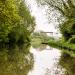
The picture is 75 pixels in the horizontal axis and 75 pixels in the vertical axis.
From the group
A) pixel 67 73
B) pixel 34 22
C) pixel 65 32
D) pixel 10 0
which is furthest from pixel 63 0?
pixel 34 22

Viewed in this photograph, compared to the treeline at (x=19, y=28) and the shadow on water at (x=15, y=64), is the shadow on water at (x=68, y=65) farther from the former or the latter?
the treeline at (x=19, y=28)

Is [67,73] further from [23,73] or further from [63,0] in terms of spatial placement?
[63,0]

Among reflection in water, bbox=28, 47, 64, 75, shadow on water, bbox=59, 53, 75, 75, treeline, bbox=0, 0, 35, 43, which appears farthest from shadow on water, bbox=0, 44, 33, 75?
treeline, bbox=0, 0, 35, 43

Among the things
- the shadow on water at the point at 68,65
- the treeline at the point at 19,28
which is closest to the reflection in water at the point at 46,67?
the shadow on water at the point at 68,65

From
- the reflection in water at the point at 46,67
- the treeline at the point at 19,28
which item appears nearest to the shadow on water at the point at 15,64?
the reflection in water at the point at 46,67

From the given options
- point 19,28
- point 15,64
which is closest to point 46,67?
point 15,64

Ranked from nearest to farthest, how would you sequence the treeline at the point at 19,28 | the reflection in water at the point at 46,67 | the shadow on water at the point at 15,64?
the reflection in water at the point at 46,67 → the shadow on water at the point at 15,64 → the treeline at the point at 19,28

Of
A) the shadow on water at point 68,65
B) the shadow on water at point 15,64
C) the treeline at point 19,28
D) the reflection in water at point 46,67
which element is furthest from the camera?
the treeline at point 19,28

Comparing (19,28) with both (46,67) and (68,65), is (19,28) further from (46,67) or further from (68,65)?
(46,67)

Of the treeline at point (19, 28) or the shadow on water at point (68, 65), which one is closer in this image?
the shadow on water at point (68, 65)

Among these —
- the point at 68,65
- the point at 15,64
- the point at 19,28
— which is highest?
the point at 19,28

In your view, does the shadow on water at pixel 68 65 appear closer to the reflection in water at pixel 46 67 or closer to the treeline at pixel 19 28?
the reflection in water at pixel 46 67

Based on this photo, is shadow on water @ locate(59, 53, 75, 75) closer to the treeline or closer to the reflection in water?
the reflection in water

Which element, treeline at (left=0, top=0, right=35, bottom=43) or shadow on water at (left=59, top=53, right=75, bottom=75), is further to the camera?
treeline at (left=0, top=0, right=35, bottom=43)
